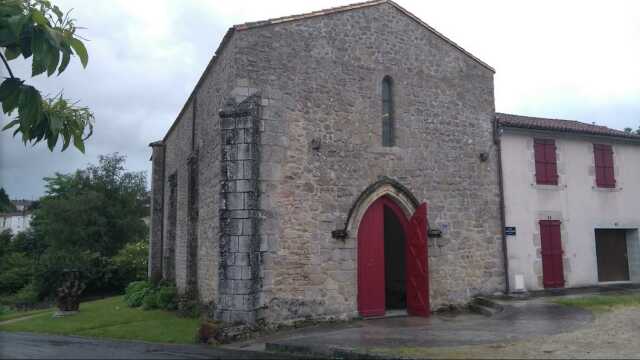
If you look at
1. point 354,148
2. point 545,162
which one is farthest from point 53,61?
point 545,162

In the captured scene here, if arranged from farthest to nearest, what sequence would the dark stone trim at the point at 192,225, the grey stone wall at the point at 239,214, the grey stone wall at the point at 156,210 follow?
the grey stone wall at the point at 156,210 → the dark stone trim at the point at 192,225 → the grey stone wall at the point at 239,214

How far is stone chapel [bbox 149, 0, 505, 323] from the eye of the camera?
437 inches

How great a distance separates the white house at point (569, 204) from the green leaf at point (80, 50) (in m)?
13.8

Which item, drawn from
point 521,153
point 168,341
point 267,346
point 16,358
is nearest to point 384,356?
point 267,346

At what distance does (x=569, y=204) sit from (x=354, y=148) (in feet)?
24.9


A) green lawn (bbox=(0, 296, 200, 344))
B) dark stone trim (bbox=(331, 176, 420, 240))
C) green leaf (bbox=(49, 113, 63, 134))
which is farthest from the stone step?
green leaf (bbox=(49, 113, 63, 134))

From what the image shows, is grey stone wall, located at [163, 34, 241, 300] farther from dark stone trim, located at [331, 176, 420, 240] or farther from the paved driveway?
the paved driveway

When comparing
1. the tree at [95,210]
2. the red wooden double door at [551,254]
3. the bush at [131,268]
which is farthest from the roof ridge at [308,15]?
the tree at [95,210]

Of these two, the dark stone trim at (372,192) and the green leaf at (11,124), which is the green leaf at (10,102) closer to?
the green leaf at (11,124)

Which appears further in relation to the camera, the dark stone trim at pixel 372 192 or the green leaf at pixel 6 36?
the dark stone trim at pixel 372 192

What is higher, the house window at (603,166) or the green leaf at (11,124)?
the house window at (603,166)

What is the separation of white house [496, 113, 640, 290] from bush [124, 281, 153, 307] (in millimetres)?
11423

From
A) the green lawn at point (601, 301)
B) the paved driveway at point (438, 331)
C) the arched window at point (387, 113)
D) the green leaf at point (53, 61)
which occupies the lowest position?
the paved driveway at point (438, 331)

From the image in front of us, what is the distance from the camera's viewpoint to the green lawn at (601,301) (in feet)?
41.1
